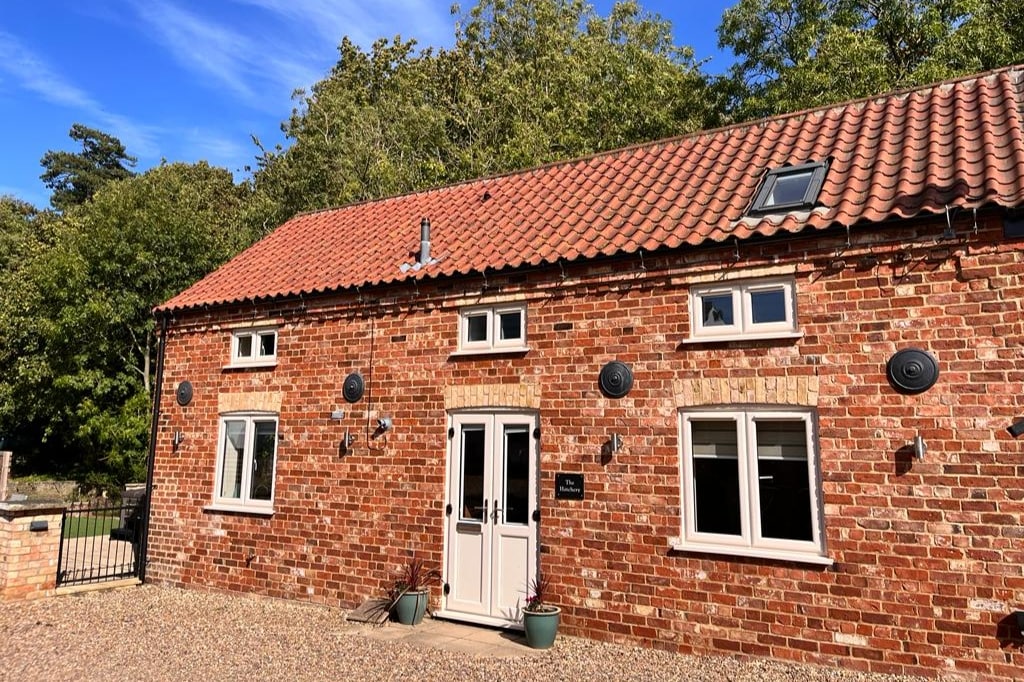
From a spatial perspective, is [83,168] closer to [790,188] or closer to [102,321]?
[102,321]

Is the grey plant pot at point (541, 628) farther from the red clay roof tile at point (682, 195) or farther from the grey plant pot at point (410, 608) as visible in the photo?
the red clay roof tile at point (682, 195)

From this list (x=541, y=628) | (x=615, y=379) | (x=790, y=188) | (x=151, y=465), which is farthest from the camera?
(x=151, y=465)

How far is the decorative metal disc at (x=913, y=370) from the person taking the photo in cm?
624

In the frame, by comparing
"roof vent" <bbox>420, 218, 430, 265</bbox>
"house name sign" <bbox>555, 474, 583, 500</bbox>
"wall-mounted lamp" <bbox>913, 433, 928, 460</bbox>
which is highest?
"roof vent" <bbox>420, 218, 430, 265</bbox>

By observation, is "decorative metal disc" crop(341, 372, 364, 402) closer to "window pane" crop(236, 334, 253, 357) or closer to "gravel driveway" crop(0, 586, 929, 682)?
"window pane" crop(236, 334, 253, 357)

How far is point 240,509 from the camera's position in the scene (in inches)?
396

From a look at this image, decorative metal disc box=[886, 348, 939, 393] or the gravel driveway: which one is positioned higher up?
decorative metal disc box=[886, 348, 939, 393]

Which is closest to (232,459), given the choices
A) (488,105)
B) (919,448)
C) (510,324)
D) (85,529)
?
(510,324)

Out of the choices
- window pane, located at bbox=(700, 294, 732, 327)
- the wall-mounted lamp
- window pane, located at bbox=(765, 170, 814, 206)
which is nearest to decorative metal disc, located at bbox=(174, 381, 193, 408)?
window pane, located at bbox=(700, 294, 732, 327)

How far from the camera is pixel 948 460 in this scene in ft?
19.9

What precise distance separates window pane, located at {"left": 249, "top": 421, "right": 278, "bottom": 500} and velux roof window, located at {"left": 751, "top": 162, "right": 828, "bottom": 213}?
745cm

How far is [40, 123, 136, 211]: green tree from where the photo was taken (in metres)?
48.9

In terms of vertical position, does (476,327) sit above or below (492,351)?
above

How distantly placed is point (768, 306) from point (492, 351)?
332cm
